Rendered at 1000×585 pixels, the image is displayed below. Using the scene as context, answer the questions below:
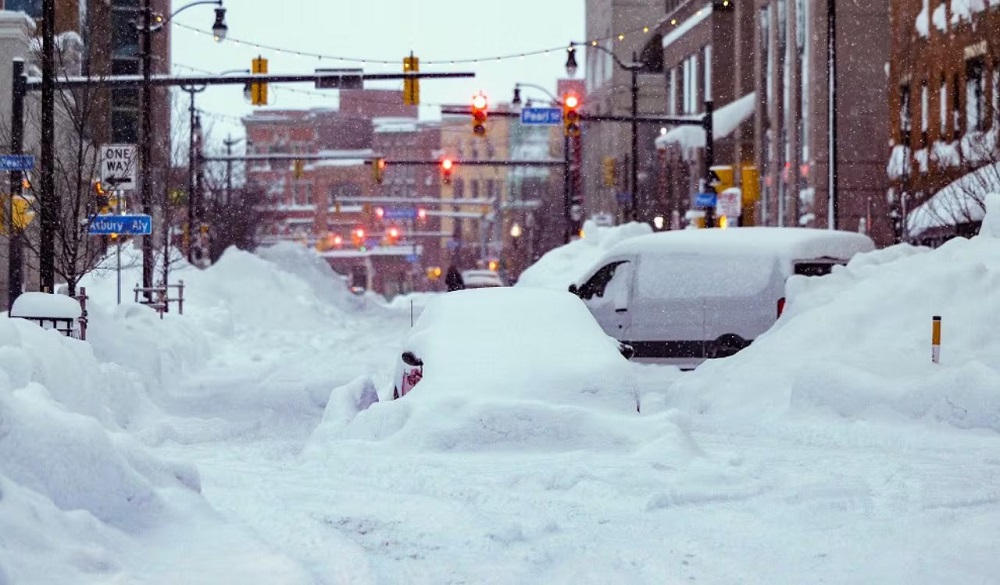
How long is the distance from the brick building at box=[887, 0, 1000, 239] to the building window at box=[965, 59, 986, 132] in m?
0.02

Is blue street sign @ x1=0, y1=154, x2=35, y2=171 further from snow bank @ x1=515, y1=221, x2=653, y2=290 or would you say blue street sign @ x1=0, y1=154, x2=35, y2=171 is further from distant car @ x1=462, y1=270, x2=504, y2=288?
distant car @ x1=462, y1=270, x2=504, y2=288

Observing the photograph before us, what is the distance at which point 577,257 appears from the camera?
4628 centimetres

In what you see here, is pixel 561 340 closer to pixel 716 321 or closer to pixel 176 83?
pixel 716 321

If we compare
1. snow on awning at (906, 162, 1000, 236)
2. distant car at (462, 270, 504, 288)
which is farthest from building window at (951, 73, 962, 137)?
distant car at (462, 270, 504, 288)

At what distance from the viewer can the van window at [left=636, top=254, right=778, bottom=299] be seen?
21.5 metres

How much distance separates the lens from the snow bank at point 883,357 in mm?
14477

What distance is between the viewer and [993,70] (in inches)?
1350

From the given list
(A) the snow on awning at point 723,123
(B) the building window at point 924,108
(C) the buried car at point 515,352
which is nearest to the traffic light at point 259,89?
(C) the buried car at point 515,352

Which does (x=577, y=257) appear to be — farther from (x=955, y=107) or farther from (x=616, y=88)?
(x=616, y=88)

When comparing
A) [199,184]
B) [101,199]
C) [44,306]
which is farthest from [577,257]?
[44,306]

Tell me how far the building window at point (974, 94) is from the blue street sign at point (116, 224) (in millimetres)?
21751

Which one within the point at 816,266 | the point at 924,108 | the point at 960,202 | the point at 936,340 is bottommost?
the point at 936,340

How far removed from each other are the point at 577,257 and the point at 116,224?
2402cm

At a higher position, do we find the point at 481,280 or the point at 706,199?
the point at 706,199
